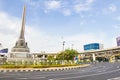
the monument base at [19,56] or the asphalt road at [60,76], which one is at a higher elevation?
the monument base at [19,56]

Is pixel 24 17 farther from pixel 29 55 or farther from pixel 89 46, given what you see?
pixel 89 46

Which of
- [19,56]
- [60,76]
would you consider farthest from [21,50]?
[60,76]

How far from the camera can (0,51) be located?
119 meters

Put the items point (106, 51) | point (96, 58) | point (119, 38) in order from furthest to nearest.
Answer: point (96, 58), point (106, 51), point (119, 38)

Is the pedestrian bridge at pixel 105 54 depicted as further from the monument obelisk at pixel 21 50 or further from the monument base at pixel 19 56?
the monument base at pixel 19 56

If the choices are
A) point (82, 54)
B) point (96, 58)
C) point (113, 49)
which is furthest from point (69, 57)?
point (82, 54)

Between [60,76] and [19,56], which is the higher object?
[19,56]

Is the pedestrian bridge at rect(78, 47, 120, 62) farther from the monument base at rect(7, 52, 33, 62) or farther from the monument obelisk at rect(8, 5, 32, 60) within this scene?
the monument base at rect(7, 52, 33, 62)

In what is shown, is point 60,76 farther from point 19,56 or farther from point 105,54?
point 105,54

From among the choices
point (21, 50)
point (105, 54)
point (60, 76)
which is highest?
point (105, 54)

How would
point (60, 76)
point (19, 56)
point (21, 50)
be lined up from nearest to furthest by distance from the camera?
point (60, 76), point (19, 56), point (21, 50)

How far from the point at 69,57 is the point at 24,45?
59.7 feet

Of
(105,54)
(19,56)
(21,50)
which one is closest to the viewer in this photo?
(19,56)

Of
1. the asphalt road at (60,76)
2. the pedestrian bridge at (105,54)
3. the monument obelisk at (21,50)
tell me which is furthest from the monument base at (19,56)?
the pedestrian bridge at (105,54)
